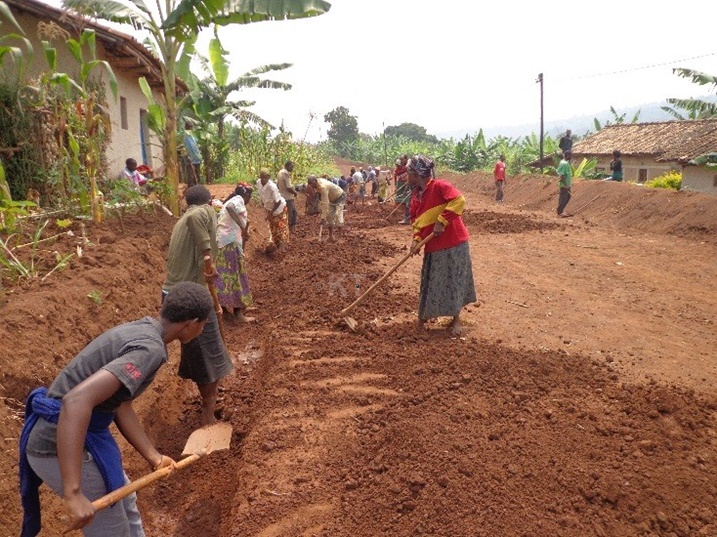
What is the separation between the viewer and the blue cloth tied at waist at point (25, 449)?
6.92 ft

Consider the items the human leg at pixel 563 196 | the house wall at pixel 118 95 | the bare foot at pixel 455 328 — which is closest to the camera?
the bare foot at pixel 455 328

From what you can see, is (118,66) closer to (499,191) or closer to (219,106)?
(219,106)

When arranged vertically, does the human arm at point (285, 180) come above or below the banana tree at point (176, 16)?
below

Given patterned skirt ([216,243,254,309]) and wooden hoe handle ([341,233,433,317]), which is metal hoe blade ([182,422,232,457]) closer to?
wooden hoe handle ([341,233,433,317])

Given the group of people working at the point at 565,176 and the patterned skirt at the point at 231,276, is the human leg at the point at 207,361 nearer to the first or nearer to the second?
the patterned skirt at the point at 231,276

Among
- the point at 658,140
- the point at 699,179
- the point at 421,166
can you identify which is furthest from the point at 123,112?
the point at 658,140

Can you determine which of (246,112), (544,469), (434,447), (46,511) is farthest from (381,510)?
(246,112)

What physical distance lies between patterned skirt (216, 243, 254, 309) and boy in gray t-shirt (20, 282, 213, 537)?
382cm

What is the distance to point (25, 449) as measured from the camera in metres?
2.21

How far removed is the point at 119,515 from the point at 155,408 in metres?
2.31

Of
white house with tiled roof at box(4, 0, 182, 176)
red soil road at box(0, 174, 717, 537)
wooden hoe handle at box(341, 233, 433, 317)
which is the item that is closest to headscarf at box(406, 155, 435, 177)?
wooden hoe handle at box(341, 233, 433, 317)

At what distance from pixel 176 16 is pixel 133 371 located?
6444 millimetres

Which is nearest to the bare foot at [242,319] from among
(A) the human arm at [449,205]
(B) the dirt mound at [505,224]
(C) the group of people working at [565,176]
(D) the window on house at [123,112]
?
(A) the human arm at [449,205]

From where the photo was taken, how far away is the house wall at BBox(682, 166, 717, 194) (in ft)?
52.3
